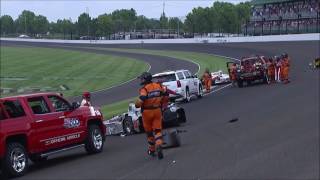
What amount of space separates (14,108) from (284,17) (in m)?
83.1

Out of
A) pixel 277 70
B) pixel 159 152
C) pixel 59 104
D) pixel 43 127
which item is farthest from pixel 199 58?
pixel 159 152

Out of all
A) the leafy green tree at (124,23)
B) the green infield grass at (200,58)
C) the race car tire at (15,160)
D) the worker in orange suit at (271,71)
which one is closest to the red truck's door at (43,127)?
the race car tire at (15,160)

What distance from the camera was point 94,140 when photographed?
16953 millimetres

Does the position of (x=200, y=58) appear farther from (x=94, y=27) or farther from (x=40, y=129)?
(x=94, y=27)

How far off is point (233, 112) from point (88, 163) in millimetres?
9883

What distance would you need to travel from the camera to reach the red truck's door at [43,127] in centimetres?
1468

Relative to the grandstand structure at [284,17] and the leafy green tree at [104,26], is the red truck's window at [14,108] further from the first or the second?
the leafy green tree at [104,26]

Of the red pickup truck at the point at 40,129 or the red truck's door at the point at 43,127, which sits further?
the red truck's door at the point at 43,127

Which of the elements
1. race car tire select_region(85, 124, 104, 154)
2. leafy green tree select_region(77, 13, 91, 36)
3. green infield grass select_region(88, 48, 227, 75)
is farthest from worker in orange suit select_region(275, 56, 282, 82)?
leafy green tree select_region(77, 13, 91, 36)

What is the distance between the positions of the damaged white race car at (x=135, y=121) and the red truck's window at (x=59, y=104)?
19.0 ft

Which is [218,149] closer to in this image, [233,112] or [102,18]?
[233,112]

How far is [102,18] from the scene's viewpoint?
532 feet

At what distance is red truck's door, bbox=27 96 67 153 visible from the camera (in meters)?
14.7

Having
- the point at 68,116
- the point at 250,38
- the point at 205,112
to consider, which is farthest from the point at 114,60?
the point at 68,116
